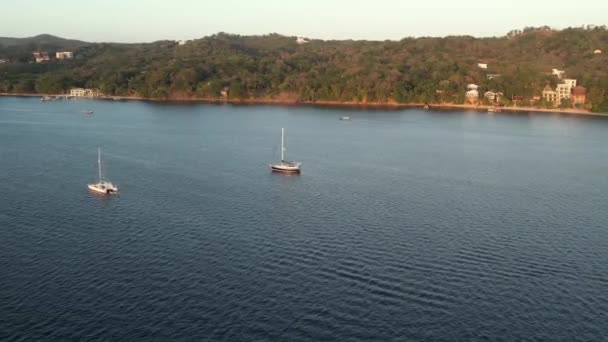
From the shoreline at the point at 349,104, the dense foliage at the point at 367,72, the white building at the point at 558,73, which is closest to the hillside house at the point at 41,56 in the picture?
the dense foliage at the point at 367,72

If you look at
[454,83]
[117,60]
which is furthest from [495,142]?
[117,60]

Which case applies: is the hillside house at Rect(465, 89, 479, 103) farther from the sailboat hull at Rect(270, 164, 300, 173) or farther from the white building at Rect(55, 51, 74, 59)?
the white building at Rect(55, 51, 74, 59)

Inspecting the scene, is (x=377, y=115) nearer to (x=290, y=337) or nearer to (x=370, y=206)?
(x=370, y=206)

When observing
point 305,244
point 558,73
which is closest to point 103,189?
point 305,244

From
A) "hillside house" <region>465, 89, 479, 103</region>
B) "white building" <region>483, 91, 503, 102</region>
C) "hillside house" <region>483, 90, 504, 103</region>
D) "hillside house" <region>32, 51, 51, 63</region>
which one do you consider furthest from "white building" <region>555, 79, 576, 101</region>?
"hillside house" <region>32, 51, 51, 63</region>

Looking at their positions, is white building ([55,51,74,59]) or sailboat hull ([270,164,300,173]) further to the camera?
white building ([55,51,74,59])

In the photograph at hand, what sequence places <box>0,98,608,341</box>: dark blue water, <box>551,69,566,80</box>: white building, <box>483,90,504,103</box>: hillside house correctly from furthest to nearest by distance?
<box>551,69,566,80</box>: white building, <box>483,90,504,103</box>: hillside house, <box>0,98,608,341</box>: dark blue water

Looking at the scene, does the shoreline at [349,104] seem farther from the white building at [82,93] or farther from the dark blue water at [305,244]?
the dark blue water at [305,244]
